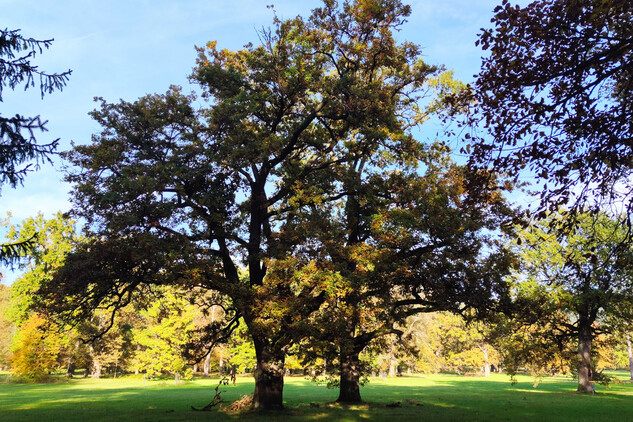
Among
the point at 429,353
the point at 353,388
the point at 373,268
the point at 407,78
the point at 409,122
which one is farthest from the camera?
the point at 429,353

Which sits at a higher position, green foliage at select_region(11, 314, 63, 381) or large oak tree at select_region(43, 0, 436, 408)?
large oak tree at select_region(43, 0, 436, 408)

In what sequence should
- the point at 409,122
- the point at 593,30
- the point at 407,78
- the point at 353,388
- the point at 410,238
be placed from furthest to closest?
the point at 409,122 → the point at 353,388 → the point at 407,78 → the point at 410,238 → the point at 593,30

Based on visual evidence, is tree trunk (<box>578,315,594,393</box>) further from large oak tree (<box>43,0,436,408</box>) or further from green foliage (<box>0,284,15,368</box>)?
green foliage (<box>0,284,15,368</box>)

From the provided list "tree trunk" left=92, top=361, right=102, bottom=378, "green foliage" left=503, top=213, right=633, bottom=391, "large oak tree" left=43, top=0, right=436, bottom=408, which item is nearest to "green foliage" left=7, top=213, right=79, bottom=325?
"tree trunk" left=92, top=361, right=102, bottom=378

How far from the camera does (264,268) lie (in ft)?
64.9

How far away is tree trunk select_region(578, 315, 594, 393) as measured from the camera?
99.5ft

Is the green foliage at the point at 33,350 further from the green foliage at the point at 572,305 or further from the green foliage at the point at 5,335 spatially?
the green foliage at the point at 572,305

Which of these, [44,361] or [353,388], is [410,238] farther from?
[44,361]

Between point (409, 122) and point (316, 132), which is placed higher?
point (409, 122)

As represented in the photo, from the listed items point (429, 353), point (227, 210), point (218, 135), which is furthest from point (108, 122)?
point (429, 353)

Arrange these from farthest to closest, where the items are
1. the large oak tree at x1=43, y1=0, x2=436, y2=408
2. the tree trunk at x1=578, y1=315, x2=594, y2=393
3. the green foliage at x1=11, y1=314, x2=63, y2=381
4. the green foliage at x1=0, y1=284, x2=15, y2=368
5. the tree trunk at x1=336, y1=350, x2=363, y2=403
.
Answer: the green foliage at x1=0, y1=284, x2=15, y2=368
the green foliage at x1=11, y1=314, x2=63, y2=381
the tree trunk at x1=578, y1=315, x2=594, y2=393
the tree trunk at x1=336, y1=350, x2=363, y2=403
the large oak tree at x1=43, y1=0, x2=436, y2=408

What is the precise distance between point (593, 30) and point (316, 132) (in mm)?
13318

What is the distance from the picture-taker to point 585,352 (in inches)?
1217

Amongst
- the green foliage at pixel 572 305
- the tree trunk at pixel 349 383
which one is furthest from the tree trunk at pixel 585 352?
the tree trunk at pixel 349 383
